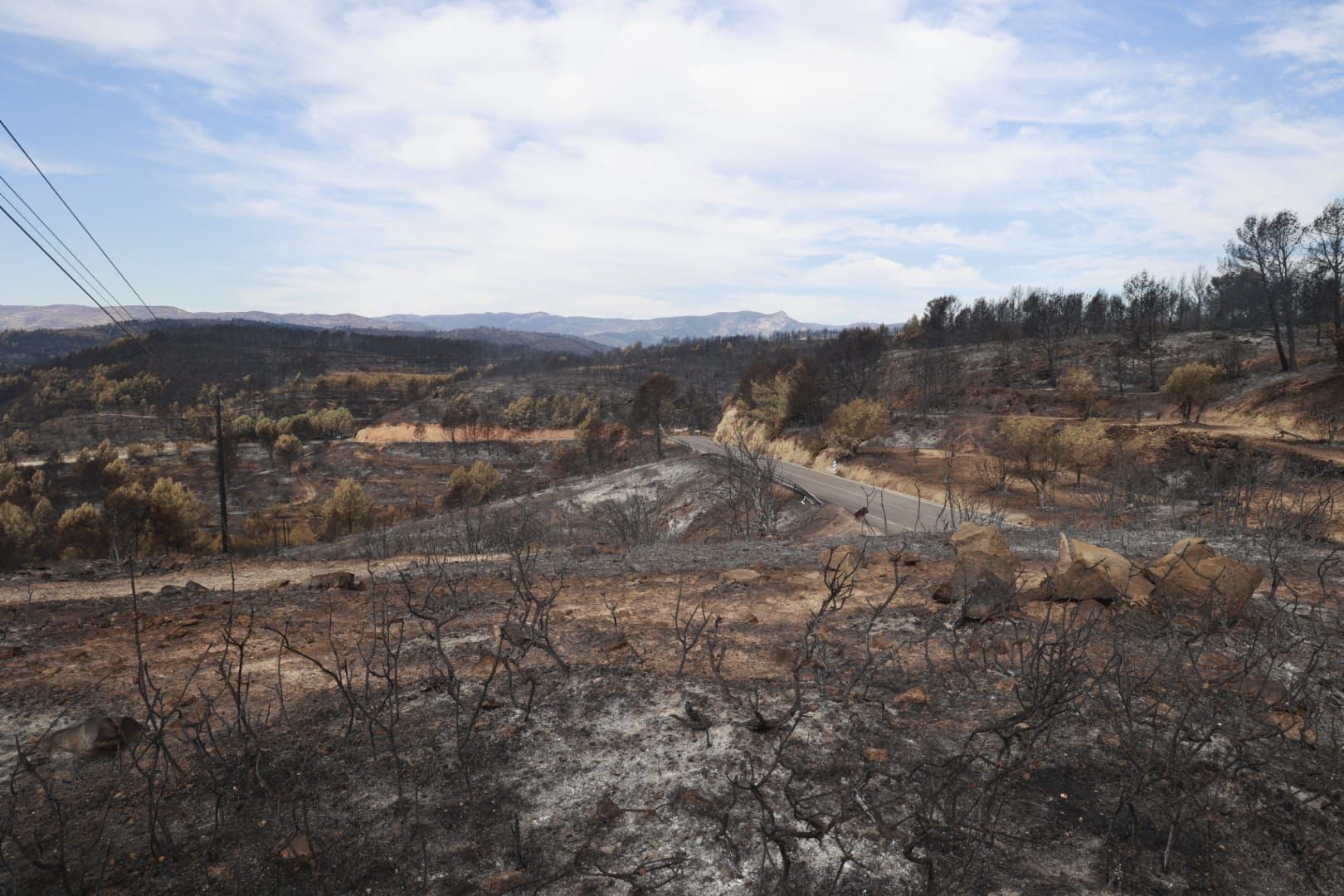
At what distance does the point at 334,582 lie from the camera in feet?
31.7

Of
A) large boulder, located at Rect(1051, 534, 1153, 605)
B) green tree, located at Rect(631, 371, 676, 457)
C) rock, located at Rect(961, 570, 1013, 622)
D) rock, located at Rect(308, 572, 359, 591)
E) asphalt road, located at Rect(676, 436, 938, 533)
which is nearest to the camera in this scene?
rock, located at Rect(961, 570, 1013, 622)

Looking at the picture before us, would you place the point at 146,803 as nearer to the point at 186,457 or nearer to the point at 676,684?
the point at 676,684

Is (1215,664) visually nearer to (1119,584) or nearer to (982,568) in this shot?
(1119,584)

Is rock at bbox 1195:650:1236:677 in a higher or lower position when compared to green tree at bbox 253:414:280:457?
higher

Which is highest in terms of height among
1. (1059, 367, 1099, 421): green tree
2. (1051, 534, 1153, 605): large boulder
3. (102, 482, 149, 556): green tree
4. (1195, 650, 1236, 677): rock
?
(1059, 367, 1099, 421): green tree

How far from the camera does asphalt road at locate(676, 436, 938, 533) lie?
68.8ft

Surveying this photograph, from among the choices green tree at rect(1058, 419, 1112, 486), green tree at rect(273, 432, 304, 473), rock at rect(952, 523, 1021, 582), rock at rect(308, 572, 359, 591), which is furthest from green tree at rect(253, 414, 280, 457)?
rock at rect(952, 523, 1021, 582)

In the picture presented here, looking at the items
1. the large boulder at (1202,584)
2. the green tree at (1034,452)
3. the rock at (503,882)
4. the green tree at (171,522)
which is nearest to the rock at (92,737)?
the rock at (503,882)

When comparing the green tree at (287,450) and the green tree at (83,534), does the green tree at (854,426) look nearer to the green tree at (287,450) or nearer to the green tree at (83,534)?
the green tree at (83,534)

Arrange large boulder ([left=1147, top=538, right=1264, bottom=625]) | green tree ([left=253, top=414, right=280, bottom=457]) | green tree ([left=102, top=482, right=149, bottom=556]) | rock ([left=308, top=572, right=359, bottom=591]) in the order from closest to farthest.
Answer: large boulder ([left=1147, top=538, right=1264, bottom=625]) < rock ([left=308, top=572, right=359, bottom=591]) < green tree ([left=102, top=482, right=149, bottom=556]) < green tree ([left=253, top=414, right=280, bottom=457])

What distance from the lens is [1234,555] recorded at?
9.38 meters

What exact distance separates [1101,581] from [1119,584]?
24cm

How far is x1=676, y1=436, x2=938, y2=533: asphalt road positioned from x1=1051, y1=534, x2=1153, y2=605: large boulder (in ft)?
31.6

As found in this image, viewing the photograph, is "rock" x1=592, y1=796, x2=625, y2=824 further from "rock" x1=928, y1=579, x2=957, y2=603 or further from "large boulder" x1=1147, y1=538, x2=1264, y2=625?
"large boulder" x1=1147, y1=538, x2=1264, y2=625
